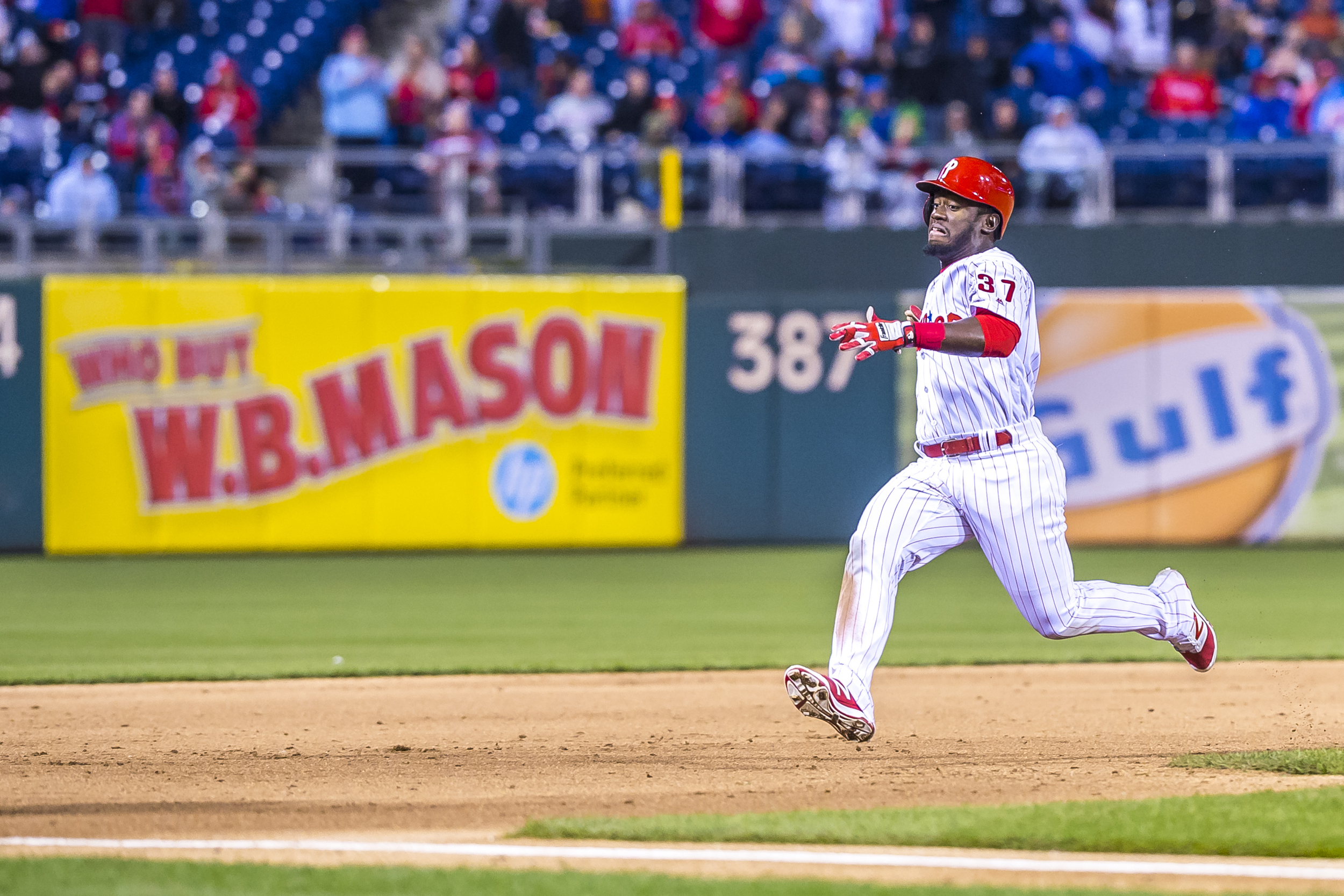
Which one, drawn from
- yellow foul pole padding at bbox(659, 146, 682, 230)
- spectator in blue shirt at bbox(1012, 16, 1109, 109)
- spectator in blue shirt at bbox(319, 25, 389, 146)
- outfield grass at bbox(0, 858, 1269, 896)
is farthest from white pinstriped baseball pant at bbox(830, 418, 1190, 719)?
spectator in blue shirt at bbox(1012, 16, 1109, 109)

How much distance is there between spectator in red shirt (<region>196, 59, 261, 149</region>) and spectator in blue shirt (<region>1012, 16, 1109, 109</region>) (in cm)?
642

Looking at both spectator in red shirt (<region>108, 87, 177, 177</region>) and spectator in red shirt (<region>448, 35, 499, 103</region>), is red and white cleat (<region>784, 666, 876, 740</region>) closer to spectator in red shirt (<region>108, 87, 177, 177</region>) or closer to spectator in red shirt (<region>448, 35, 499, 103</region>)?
spectator in red shirt (<region>108, 87, 177, 177</region>)

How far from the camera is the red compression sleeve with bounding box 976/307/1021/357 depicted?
473cm

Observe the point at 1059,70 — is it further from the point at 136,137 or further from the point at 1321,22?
the point at 136,137

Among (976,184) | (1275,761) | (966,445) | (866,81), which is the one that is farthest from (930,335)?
(866,81)

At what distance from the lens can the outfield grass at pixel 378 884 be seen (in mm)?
3572

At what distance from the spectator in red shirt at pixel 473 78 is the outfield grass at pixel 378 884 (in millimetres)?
11593

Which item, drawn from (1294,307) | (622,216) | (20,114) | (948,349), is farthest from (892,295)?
(948,349)

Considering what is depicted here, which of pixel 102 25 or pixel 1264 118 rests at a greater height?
pixel 102 25

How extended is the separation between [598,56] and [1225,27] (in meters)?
5.50

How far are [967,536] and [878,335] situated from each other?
0.81 metres

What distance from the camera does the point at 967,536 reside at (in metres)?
5.14

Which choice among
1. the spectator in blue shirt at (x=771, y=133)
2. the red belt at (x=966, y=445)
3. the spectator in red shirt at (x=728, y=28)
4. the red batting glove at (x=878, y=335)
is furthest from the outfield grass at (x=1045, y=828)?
the spectator in red shirt at (x=728, y=28)

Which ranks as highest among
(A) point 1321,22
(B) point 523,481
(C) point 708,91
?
(A) point 1321,22
